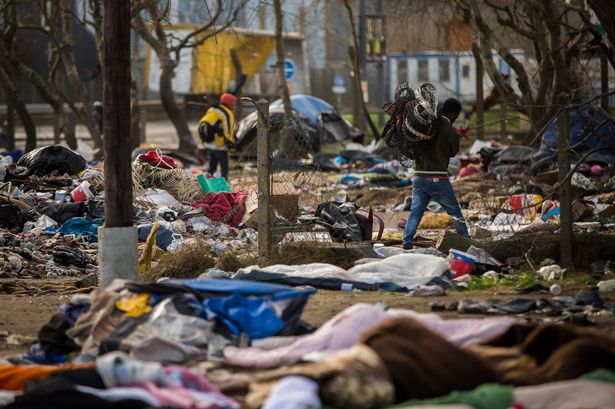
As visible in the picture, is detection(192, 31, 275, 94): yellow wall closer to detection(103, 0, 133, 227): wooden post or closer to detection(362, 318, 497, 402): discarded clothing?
detection(103, 0, 133, 227): wooden post

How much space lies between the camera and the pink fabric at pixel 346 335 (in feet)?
22.9

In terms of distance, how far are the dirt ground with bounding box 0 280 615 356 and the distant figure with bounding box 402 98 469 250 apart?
10.3 ft

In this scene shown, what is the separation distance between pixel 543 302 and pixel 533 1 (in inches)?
468

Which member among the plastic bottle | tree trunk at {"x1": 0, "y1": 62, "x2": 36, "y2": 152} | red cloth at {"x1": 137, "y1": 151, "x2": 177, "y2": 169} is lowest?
the plastic bottle

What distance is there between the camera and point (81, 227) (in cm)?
1617

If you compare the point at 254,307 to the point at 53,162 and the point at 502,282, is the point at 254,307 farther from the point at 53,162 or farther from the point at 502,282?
the point at 53,162

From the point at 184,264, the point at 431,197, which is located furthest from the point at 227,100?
the point at 184,264

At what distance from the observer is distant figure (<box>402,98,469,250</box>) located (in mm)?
13492

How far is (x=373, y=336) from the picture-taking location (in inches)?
258

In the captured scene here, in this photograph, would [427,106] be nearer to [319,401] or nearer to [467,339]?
[467,339]

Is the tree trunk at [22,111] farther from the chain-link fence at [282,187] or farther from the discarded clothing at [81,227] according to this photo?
the discarded clothing at [81,227]

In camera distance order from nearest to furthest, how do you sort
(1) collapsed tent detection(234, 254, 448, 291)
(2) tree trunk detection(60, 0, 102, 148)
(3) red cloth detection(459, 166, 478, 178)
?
(1) collapsed tent detection(234, 254, 448, 291) < (3) red cloth detection(459, 166, 478, 178) < (2) tree trunk detection(60, 0, 102, 148)

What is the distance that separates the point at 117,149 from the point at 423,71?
40.0m

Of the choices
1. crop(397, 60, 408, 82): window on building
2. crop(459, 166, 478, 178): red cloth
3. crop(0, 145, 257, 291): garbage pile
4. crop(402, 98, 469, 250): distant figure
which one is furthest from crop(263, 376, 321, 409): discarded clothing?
crop(397, 60, 408, 82): window on building
